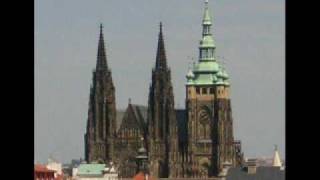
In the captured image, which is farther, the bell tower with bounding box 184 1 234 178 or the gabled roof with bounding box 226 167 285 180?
the bell tower with bounding box 184 1 234 178

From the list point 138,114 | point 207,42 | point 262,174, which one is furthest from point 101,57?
point 262,174

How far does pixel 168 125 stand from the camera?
102 metres

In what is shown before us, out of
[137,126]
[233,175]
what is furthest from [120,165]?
[233,175]

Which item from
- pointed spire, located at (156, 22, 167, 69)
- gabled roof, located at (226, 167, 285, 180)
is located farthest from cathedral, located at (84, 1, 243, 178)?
gabled roof, located at (226, 167, 285, 180)

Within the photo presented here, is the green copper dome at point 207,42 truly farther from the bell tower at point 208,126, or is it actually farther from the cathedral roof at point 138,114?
the cathedral roof at point 138,114

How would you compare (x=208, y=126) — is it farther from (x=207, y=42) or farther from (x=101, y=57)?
(x=101, y=57)

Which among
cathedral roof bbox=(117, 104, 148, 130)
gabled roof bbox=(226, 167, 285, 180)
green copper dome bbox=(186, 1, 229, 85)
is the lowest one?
gabled roof bbox=(226, 167, 285, 180)

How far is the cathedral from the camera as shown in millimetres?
100812

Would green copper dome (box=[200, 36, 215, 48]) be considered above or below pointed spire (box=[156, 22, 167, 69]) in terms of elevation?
above

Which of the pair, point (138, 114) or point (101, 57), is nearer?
point (101, 57)

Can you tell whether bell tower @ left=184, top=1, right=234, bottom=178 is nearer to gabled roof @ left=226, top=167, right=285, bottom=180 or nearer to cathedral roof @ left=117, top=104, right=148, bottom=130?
cathedral roof @ left=117, top=104, right=148, bottom=130

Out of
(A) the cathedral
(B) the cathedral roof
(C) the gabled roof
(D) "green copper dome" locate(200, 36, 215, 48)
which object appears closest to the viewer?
(C) the gabled roof

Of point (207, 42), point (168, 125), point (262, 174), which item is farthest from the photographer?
point (207, 42)
